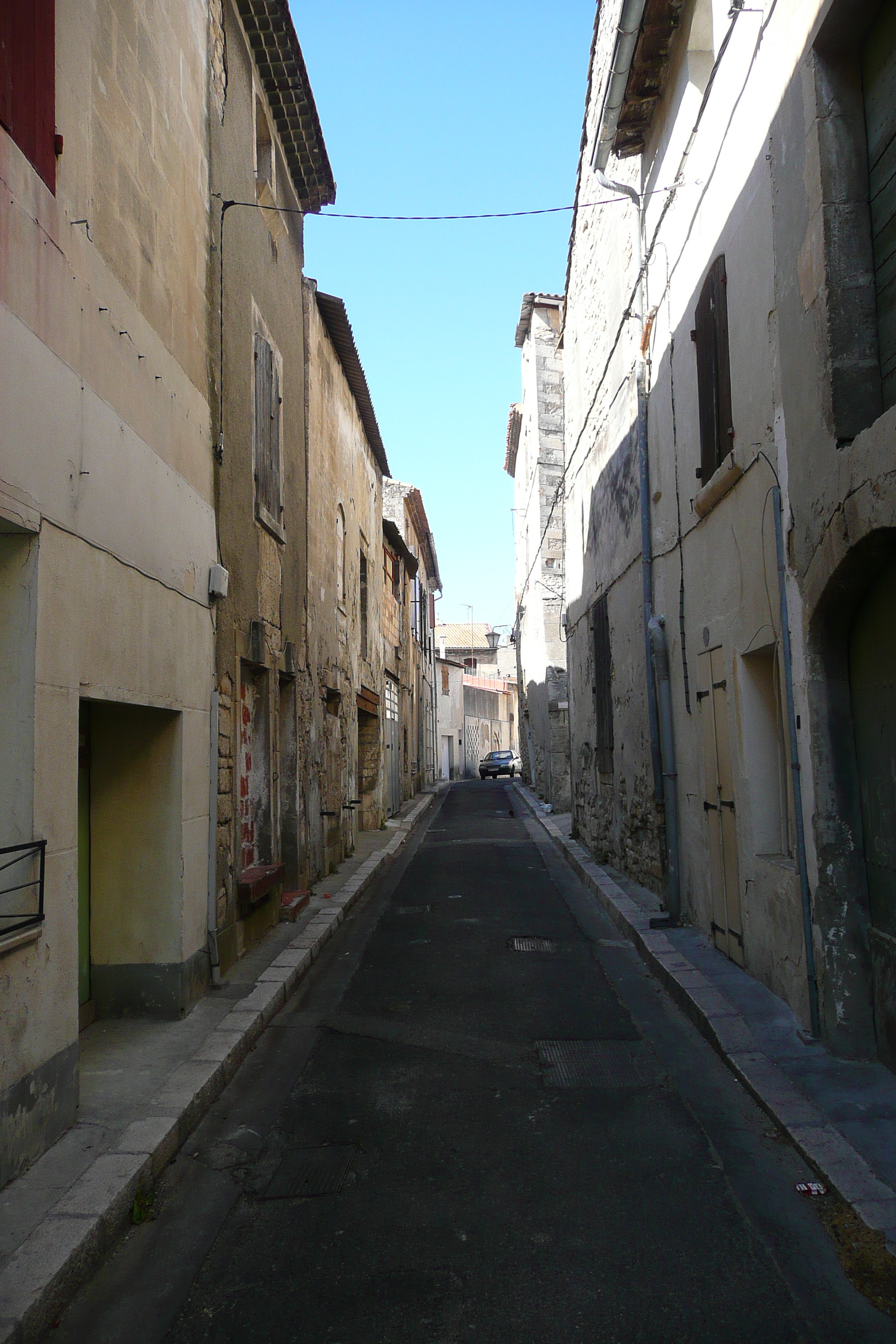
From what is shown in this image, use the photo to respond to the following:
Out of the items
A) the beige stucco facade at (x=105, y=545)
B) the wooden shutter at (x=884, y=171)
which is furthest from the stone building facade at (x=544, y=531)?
the wooden shutter at (x=884, y=171)

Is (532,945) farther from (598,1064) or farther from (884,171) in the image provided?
(884,171)

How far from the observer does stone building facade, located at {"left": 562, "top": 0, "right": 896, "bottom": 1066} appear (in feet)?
14.8

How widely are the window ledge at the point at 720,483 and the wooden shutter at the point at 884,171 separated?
1.60 meters

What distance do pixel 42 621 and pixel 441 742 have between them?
42.4 meters

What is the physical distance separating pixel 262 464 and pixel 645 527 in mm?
3579

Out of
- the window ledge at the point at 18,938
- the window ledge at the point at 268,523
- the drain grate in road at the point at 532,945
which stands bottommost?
the drain grate in road at the point at 532,945

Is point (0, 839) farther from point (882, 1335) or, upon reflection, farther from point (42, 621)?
point (882, 1335)

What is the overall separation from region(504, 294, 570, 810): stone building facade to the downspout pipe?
42.6ft

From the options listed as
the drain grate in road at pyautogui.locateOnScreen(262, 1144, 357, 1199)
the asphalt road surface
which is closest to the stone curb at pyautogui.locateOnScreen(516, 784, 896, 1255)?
the asphalt road surface

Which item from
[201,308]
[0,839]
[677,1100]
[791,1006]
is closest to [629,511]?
[201,308]

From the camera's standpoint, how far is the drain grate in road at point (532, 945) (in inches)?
305

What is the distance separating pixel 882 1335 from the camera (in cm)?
272

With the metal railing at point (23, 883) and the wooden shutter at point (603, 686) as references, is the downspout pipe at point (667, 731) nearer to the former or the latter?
the wooden shutter at point (603, 686)

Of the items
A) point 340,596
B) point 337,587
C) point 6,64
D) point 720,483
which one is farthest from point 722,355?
point 340,596
